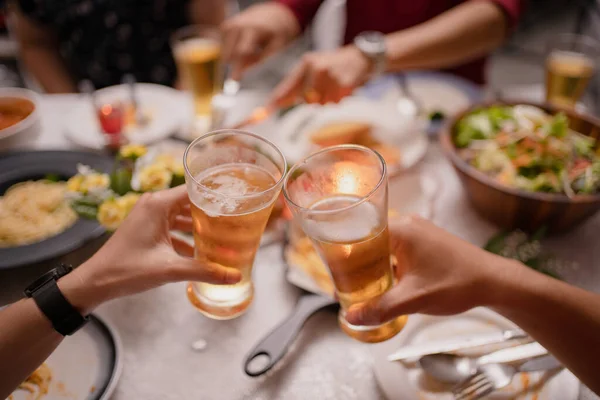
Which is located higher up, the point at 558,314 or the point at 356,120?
the point at 558,314

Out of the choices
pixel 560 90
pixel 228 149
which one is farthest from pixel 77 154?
pixel 560 90

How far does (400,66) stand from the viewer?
1.67 metres

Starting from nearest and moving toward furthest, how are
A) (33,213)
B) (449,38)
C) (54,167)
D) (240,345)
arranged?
(240,345)
(33,213)
(54,167)
(449,38)

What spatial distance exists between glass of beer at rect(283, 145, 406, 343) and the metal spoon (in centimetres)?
11

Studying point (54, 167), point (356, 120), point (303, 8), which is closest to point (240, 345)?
point (54, 167)

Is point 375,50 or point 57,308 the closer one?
point 57,308

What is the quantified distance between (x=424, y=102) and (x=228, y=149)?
1.02 meters

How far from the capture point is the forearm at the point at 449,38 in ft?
5.40

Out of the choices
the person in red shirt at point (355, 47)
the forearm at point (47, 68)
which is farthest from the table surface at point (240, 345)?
the forearm at point (47, 68)

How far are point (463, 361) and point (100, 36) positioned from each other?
216 cm

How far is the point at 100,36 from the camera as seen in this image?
235 cm

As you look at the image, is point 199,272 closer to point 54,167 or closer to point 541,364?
point 541,364

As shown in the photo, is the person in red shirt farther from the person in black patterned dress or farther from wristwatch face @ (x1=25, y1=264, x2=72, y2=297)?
wristwatch face @ (x1=25, y1=264, x2=72, y2=297)

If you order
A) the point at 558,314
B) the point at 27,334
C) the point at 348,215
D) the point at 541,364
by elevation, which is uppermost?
the point at 348,215
